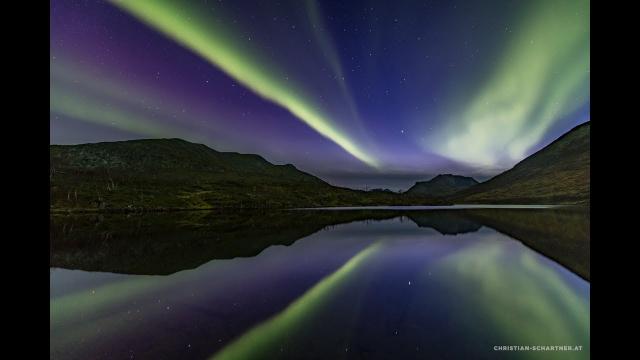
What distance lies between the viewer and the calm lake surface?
299 inches

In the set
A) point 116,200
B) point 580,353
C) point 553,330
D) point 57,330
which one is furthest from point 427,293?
point 116,200

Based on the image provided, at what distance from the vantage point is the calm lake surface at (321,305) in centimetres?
761

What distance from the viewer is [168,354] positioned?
7297 mm

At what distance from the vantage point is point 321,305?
10469mm

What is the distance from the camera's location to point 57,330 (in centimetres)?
914

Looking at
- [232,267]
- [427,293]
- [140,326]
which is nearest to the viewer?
[140,326]

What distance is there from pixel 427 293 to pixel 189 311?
9214 millimetres
